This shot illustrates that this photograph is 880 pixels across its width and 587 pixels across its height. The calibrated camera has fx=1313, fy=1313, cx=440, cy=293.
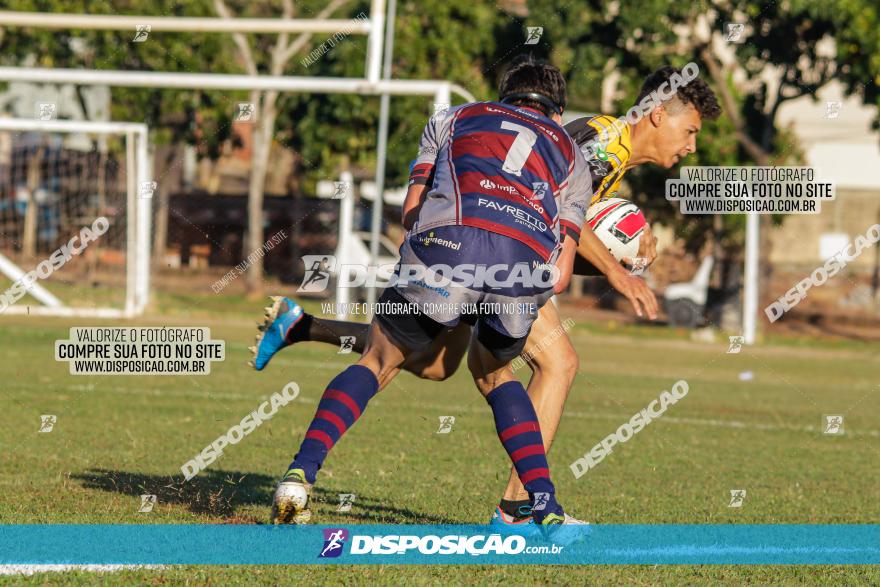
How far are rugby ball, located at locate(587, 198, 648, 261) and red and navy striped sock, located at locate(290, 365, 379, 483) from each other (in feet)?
4.86

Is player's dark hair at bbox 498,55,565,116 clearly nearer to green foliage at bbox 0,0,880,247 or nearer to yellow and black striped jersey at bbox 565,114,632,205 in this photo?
yellow and black striped jersey at bbox 565,114,632,205

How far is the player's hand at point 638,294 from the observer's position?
5.27 m

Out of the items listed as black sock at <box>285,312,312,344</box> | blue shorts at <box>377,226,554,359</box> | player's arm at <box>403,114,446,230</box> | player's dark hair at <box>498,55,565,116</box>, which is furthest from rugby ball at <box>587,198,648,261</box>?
black sock at <box>285,312,312,344</box>

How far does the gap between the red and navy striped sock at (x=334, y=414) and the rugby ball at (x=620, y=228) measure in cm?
148

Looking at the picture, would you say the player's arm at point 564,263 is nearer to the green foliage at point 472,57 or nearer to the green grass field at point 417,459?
the green grass field at point 417,459

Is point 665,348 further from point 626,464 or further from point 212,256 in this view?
point 626,464

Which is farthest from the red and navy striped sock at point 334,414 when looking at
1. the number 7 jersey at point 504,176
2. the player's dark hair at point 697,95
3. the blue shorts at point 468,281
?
the player's dark hair at point 697,95

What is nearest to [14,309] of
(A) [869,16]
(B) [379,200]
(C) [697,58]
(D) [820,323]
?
(B) [379,200]

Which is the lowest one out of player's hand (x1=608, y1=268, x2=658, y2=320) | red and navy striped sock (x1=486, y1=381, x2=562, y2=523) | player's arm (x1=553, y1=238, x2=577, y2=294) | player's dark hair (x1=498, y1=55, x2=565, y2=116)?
red and navy striped sock (x1=486, y1=381, x2=562, y2=523)

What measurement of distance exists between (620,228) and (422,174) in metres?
1.21

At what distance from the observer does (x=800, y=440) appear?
35.4ft

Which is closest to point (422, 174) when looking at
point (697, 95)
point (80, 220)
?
point (697, 95)

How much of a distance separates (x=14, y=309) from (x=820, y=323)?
18.9m

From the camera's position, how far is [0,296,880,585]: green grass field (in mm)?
5129
